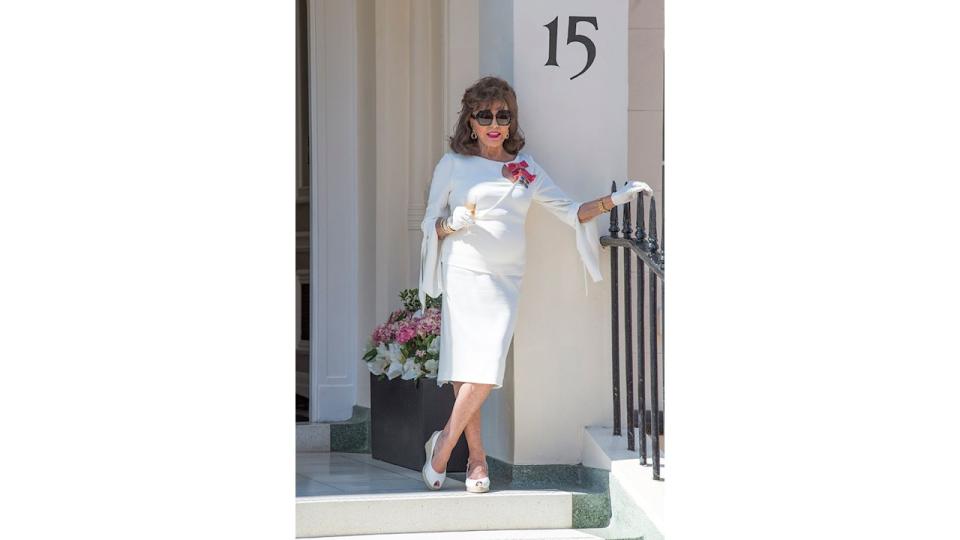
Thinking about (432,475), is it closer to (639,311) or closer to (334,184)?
(639,311)

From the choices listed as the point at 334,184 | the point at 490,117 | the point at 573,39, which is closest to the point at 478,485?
the point at 490,117

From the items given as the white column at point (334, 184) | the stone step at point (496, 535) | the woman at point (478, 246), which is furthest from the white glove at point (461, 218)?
the white column at point (334, 184)

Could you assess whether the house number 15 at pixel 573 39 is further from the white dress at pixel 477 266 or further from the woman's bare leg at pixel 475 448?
the woman's bare leg at pixel 475 448

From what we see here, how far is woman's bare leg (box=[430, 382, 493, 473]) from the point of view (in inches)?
209

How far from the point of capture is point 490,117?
215 inches

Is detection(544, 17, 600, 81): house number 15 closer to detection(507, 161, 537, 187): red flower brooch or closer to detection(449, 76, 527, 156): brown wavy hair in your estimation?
detection(449, 76, 527, 156): brown wavy hair

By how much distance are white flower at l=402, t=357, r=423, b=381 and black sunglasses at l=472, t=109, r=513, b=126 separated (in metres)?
1.10

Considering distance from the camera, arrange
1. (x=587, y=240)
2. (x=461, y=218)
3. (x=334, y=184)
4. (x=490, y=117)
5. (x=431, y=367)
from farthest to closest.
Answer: (x=334, y=184) < (x=431, y=367) < (x=587, y=240) < (x=490, y=117) < (x=461, y=218)

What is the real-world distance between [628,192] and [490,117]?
616mm

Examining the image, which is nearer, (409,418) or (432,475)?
(432,475)
